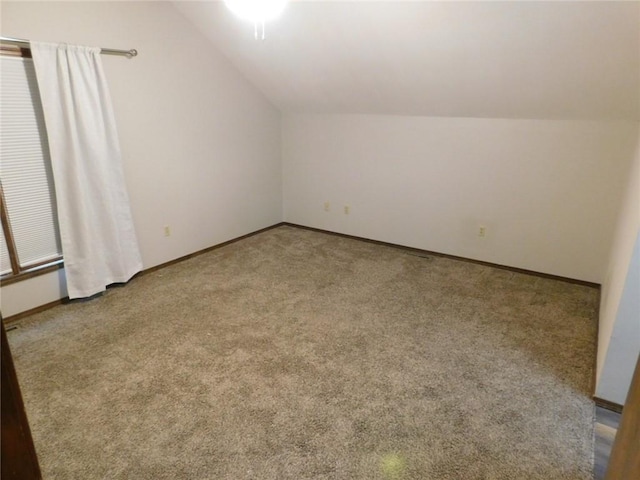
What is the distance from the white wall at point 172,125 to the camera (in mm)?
2688

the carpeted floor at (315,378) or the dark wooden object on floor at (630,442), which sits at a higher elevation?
the dark wooden object on floor at (630,442)

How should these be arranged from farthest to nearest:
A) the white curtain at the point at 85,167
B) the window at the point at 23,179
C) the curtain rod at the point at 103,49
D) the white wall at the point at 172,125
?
the white wall at the point at 172,125
the white curtain at the point at 85,167
the window at the point at 23,179
the curtain rod at the point at 103,49

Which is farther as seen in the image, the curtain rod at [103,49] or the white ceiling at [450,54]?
the curtain rod at [103,49]

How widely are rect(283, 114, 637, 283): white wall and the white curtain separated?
213cm

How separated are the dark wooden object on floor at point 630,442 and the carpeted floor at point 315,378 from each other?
55 centimetres

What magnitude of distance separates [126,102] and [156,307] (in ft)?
5.20

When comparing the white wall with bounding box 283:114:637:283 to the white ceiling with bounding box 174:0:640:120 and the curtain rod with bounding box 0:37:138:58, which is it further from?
the curtain rod with bounding box 0:37:138:58

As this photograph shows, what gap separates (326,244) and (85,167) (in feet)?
7.60

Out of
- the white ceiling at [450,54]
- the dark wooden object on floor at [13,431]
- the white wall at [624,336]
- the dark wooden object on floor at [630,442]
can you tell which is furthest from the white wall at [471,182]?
the dark wooden object on floor at [13,431]

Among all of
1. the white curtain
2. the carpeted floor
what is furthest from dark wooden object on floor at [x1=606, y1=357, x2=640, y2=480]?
the white curtain

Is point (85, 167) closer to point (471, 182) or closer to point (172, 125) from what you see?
point (172, 125)

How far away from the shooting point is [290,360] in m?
2.27

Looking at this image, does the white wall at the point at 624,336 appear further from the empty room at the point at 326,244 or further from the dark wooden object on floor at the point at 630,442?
the dark wooden object on floor at the point at 630,442

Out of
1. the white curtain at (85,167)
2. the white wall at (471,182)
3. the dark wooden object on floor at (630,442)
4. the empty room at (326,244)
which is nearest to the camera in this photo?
the dark wooden object on floor at (630,442)
